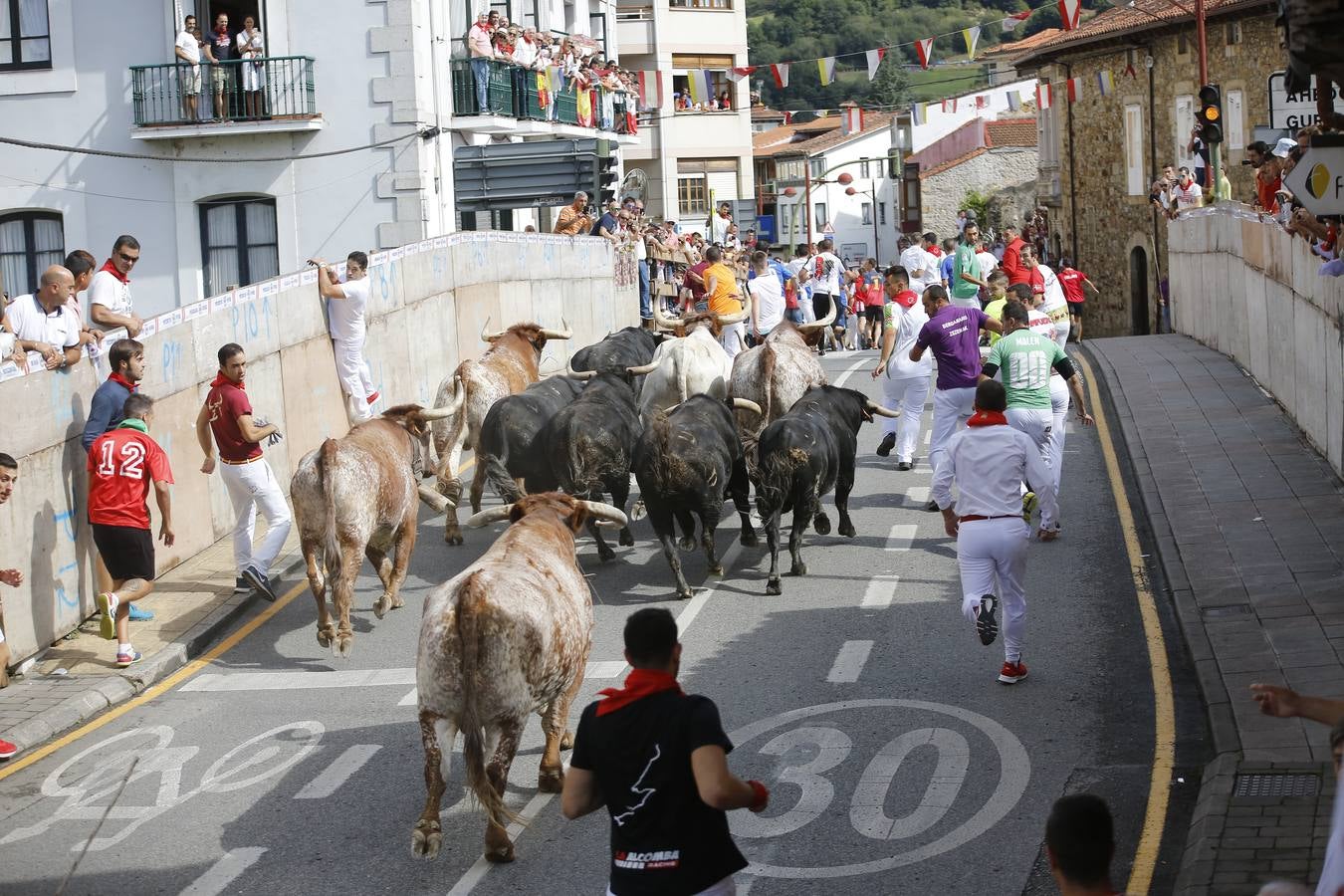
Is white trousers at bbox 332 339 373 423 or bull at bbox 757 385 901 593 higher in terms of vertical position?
white trousers at bbox 332 339 373 423

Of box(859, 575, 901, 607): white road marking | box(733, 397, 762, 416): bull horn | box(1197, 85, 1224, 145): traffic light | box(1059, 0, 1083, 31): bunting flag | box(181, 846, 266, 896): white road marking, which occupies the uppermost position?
box(1059, 0, 1083, 31): bunting flag

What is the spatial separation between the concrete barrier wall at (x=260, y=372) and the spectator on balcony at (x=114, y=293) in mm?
283

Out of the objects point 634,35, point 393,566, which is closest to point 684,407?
point 393,566

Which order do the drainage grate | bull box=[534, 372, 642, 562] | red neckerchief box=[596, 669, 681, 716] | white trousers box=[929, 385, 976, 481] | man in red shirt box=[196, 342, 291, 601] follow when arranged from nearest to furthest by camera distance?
red neckerchief box=[596, 669, 681, 716]
the drainage grate
man in red shirt box=[196, 342, 291, 601]
bull box=[534, 372, 642, 562]
white trousers box=[929, 385, 976, 481]

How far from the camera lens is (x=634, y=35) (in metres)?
64.3

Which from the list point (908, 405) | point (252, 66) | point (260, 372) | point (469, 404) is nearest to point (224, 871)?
point (469, 404)

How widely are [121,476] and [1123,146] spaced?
127ft

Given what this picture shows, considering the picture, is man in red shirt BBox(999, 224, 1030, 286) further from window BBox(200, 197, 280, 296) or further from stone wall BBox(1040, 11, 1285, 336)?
stone wall BBox(1040, 11, 1285, 336)

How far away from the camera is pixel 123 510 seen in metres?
11.8

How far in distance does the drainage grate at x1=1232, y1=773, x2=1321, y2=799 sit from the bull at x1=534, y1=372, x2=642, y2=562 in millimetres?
6378

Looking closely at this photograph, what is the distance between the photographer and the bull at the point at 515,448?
14359mm

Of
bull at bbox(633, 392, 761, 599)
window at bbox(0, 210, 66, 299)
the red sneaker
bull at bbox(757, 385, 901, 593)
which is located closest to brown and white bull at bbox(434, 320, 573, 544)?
bull at bbox(633, 392, 761, 599)

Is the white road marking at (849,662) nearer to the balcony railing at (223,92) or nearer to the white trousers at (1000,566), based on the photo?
the white trousers at (1000,566)

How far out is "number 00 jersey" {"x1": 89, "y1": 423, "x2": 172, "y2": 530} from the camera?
1178 centimetres
